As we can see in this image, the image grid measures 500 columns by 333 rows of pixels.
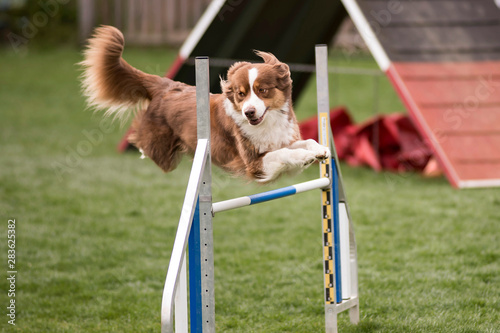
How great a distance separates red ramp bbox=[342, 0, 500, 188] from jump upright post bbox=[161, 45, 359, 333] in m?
2.52

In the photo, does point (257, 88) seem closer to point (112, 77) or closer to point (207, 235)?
point (207, 235)

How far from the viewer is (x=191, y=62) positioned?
638 cm

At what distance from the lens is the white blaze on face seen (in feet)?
7.22

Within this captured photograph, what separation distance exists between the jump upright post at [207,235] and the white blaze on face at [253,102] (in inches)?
5.5

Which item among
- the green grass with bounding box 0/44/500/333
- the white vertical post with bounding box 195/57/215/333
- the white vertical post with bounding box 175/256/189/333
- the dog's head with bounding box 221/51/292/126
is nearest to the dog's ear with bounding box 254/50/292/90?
the dog's head with bounding box 221/51/292/126

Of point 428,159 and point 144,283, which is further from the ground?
point 428,159

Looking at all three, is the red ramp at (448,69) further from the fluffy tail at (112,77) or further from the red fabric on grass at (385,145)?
the fluffy tail at (112,77)

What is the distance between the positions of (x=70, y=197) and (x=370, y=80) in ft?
26.8

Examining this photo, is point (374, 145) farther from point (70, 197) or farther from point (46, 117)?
point (46, 117)

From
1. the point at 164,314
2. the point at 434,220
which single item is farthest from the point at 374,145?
the point at 164,314

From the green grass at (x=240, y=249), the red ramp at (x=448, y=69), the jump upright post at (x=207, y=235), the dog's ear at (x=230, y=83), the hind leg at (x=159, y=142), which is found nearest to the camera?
the jump upright post at (x=207, y=235)

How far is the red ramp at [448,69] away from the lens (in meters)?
5.32
